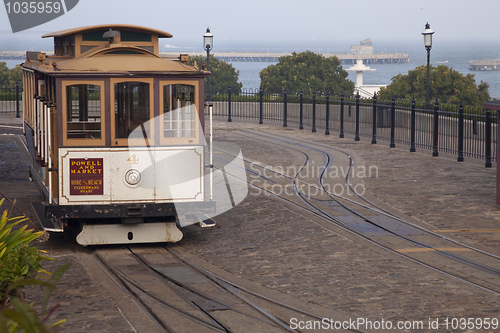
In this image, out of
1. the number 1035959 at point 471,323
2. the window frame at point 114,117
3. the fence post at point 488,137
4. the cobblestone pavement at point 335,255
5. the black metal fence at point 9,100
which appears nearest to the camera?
the number 1035959 at point 471,323

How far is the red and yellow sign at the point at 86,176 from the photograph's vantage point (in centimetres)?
925

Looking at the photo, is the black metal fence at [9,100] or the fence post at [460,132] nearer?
the fence post at [460,132]

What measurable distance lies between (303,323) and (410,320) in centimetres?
119

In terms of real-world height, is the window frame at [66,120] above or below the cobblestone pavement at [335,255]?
above

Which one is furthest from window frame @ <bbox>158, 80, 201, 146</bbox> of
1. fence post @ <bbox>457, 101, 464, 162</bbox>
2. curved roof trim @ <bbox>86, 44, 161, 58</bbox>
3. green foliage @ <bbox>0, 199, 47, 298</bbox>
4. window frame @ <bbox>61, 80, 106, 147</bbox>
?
fence post @ <bbox>457, 101, 464, 162</bbox>

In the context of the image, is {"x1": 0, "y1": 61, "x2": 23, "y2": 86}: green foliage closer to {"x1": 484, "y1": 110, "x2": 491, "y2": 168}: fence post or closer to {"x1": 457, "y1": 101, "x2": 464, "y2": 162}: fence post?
{"x1": 457, "y1": 101, "x2": 464, "y2": 162}: fence post

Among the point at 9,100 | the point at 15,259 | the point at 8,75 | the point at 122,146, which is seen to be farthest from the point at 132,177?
the point at 8,75

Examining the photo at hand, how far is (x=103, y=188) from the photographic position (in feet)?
30.6

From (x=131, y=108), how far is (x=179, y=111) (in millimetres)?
767

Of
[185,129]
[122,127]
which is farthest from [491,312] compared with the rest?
[122,127]

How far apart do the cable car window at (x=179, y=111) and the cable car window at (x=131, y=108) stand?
1.00ft

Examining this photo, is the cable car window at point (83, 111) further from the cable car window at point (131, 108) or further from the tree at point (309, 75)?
the tree at point (309, 75)

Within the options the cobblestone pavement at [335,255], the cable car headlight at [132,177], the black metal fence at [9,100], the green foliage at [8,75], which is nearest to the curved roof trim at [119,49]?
the cable car headlight at [132,177]

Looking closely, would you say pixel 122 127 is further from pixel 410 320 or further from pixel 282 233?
pixel 410 320
